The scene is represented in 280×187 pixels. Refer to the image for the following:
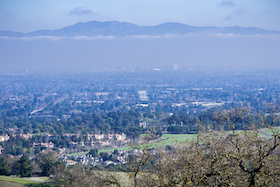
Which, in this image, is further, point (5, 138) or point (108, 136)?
point (108, 136)

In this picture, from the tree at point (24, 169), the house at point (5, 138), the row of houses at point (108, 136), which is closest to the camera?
the tree at point (24, 169)

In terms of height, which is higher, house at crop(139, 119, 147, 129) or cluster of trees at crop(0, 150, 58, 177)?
cluster of trees at crop(0, 150, 58, 177)

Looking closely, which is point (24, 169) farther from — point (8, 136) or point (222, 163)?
point (8, 136)

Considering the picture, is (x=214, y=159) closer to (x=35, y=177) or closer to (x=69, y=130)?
(x=35, y=177)

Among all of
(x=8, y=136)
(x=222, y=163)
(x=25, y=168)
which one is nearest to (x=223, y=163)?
(x=222, y=163)

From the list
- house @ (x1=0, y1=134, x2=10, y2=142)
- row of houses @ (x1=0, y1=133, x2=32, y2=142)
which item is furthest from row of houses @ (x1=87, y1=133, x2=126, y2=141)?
house @ (x1=0, y1=134, x2=10, y2=142)

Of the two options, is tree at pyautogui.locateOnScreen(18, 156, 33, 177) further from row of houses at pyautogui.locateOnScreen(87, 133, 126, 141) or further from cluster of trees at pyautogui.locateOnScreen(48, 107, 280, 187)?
row of houses at pyautogui.locateOnScreen(87, 133, 126, 141)

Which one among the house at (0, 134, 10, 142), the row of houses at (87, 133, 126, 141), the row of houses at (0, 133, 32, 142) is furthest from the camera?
the row of houses at (0, 133, 32, 142)


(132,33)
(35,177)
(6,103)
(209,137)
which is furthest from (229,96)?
(132,33)

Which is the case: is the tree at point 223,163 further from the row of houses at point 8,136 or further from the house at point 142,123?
the house at point 142,123

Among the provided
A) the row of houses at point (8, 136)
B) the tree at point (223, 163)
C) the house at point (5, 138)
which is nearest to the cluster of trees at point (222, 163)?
the tree at point (223, 163)

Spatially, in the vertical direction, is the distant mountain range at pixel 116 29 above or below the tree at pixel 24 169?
above
